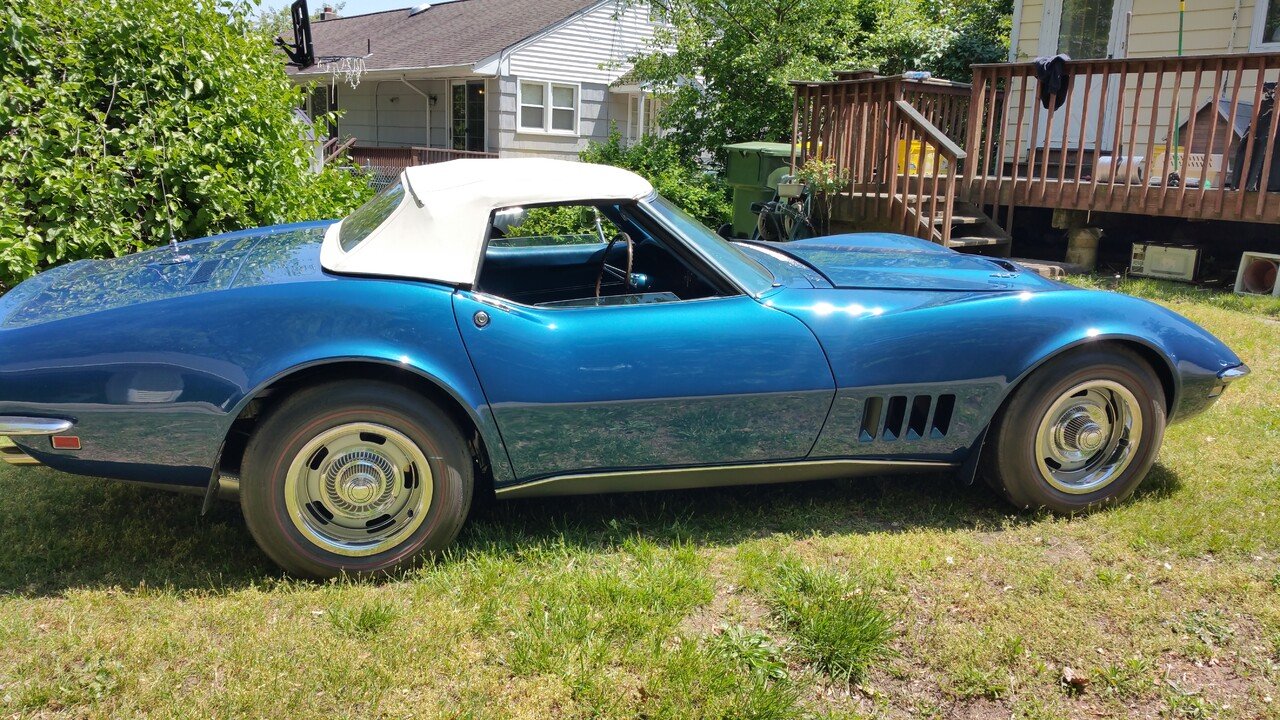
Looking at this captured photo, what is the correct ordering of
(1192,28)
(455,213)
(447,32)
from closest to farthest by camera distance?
(455,213) < (1192,28) < (447,32)

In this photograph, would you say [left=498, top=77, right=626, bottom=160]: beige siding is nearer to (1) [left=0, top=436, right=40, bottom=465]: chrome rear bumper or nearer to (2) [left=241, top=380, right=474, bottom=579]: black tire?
(2) [left=241, top=380, right=474, bottom=579]: black tire

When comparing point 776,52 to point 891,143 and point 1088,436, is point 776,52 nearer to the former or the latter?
point 891,143

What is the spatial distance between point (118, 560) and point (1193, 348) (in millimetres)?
4096

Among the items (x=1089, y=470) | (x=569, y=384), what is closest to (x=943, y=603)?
(x=1089, y=470)

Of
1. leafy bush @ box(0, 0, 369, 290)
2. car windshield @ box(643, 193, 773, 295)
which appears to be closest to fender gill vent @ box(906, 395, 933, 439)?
car windshield @ box(643, 193, 773, 295)

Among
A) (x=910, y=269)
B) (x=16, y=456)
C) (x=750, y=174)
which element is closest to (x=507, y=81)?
(x=750, y=174)

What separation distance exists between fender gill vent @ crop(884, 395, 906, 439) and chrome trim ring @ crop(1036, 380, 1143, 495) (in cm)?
56

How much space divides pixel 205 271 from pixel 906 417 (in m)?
2.59

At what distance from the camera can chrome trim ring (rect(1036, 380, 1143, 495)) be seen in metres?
3.58

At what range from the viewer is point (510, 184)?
3.33 metres

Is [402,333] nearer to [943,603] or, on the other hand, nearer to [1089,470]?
[943,603]

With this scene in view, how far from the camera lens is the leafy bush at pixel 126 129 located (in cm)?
509

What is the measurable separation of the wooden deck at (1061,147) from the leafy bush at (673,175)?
2.99 m

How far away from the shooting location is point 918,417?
3.50 m
